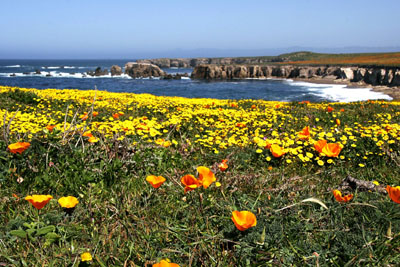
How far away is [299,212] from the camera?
85.3 inches

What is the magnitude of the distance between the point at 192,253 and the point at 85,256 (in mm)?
686

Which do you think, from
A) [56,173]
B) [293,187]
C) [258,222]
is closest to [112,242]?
[258,222]

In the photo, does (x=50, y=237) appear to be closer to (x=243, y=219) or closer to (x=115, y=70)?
(x=243, y=219)

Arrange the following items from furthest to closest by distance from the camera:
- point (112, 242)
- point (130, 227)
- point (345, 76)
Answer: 1. point (345, 76)
2. point (130, 227)
3. point (112, 242)

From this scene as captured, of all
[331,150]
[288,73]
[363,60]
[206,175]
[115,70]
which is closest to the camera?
[206,175]

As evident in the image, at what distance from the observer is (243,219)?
1.69 m

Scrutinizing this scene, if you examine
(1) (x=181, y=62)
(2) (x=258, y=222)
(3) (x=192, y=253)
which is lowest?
(3) (x=192, y=253)

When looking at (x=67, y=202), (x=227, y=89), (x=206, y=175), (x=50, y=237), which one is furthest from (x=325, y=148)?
(x=227, y=89)

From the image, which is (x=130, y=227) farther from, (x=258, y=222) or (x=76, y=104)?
(x=76, y=104)

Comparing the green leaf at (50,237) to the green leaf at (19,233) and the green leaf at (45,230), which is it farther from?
the green leaf at (19,233)

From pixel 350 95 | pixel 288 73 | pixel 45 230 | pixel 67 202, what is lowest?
pixel 350 95

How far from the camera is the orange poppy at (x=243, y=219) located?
5.34 feet

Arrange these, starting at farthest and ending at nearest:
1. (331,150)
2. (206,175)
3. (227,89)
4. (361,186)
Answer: (227,89) → (331,150) → (361,186) → (206,175)

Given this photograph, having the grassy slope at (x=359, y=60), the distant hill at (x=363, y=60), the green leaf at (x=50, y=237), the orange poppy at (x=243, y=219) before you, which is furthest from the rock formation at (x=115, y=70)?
the orange poppy at (x=243, y=219)
